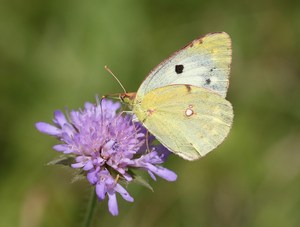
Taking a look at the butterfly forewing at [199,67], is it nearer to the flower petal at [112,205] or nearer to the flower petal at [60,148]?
the flower petal at [60,148]

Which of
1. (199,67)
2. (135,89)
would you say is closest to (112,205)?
(199,67)

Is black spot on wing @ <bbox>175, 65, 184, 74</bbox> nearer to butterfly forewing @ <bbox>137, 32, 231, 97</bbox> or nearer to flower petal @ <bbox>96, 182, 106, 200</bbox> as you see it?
butterfly forewing @ <bbox>137, 32, 231, 97</bbox>

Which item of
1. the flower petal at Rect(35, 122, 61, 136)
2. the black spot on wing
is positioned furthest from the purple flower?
the black spot on wing

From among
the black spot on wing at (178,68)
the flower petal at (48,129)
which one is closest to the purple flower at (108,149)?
the flower petal at (48,129)

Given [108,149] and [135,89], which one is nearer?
[108,149]

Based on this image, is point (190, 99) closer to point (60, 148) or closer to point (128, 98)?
point (128, 98)

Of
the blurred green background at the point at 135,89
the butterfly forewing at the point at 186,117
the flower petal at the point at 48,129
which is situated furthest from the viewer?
the blurred green background at the point at 135,89

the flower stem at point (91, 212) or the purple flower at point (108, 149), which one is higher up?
the purple flower at point (108, 149)
